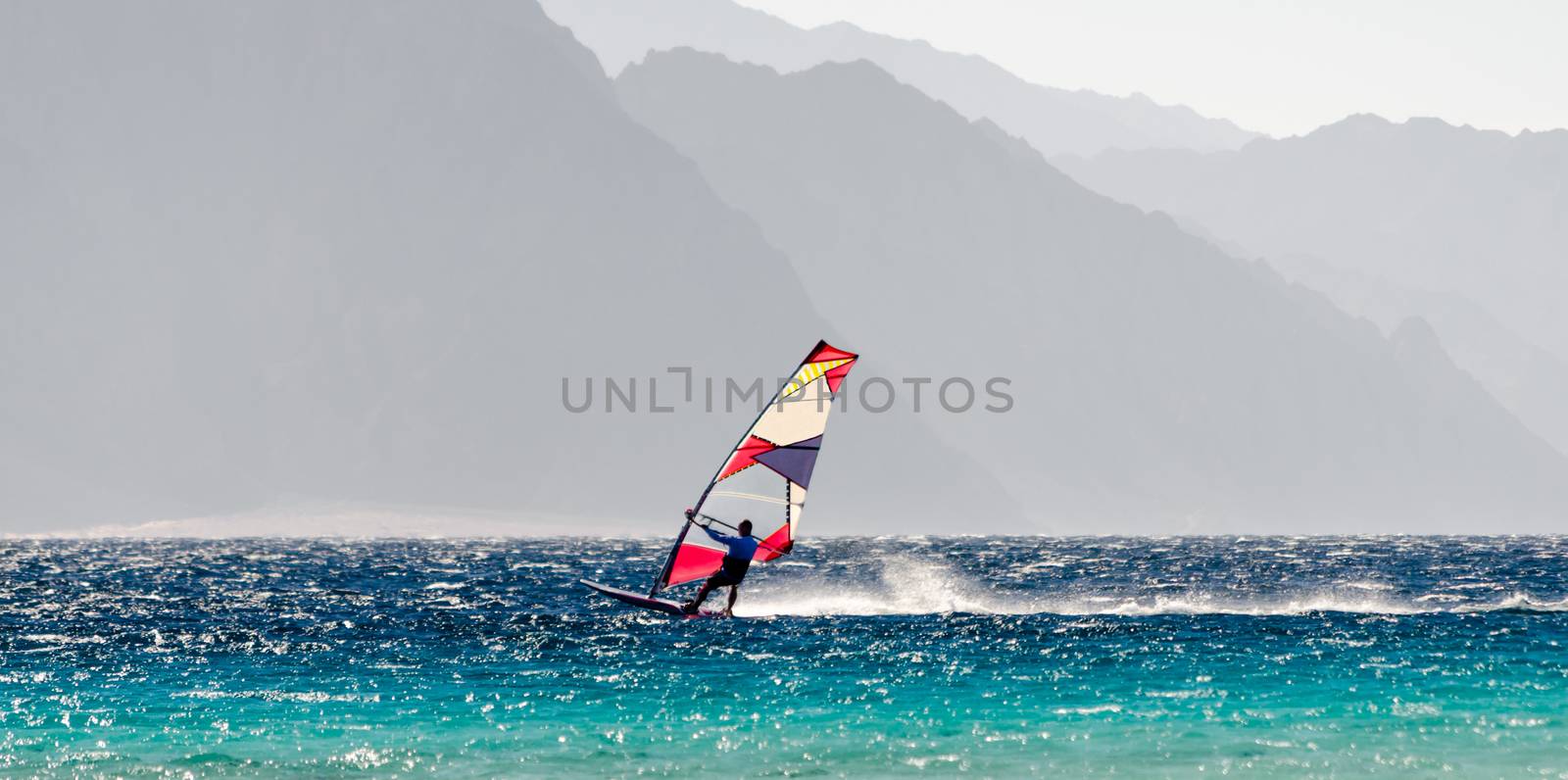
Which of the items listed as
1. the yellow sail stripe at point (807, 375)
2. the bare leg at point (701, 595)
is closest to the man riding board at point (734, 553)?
the bare leg at point (701, 595)

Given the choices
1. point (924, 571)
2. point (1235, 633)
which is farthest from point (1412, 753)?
point (924, 571)

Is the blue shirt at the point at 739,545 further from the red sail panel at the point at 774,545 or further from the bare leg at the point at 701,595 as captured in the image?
the bare leg at the point at 701,595

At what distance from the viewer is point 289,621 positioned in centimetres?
4962

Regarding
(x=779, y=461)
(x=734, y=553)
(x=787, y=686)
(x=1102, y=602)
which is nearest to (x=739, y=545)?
(x=734, y=553)

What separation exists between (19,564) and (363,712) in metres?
79.6

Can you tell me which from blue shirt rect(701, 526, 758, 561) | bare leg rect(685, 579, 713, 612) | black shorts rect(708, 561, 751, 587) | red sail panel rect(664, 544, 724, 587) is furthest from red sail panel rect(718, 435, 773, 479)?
bare leg rect(685, 579, 713, 612)

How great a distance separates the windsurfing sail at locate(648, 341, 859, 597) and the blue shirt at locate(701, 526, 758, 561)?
212 mm

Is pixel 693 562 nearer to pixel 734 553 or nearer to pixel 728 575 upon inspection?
pixel 728 575

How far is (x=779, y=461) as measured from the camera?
4041 centimetres

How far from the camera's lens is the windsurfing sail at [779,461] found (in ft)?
131

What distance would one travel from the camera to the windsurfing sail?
131 feet

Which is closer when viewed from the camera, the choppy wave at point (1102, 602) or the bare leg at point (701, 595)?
the bare leg at point (701, 595)

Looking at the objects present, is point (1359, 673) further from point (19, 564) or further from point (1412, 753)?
point (19, 564)

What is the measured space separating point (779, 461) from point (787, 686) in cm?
749
